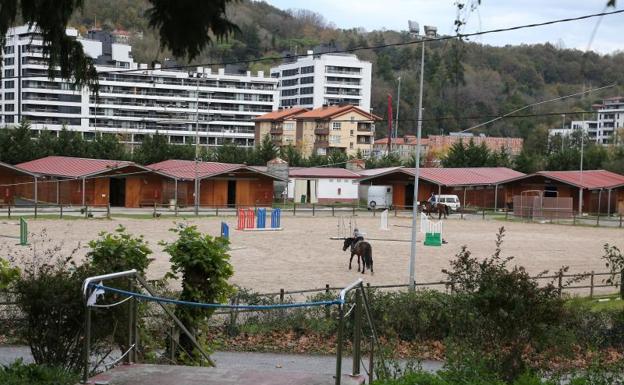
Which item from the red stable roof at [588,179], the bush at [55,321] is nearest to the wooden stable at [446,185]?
the red stable roof at [588,179]

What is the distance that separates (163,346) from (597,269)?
2070 cm

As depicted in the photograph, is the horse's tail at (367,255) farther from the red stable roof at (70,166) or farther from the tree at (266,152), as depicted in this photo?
the tree at (266,152)

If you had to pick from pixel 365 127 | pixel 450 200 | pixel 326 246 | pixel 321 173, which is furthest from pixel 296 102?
pixel 326 246

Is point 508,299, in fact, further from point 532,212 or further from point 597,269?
point 532,212

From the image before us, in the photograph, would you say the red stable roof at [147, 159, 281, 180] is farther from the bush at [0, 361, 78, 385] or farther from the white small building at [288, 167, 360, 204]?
the bush at [0, 361, 78, 385]

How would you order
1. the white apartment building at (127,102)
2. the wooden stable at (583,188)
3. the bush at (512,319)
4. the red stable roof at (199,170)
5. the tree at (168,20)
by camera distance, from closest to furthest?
the tree at (168,20), the bush at (512,319), the red stable roof at (199,170), the wooden stable at (583,188), the white apartment building at (127,102)

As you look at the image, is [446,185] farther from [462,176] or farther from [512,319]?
[512,319]

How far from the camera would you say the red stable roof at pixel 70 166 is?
51.4m

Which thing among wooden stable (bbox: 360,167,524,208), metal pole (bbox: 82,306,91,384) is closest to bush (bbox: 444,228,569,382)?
metal pole (bbox: 82,306,91,384)

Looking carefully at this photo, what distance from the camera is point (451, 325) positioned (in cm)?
1345

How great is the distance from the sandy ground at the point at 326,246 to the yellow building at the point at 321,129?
43.0m

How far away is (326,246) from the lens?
3281 cm

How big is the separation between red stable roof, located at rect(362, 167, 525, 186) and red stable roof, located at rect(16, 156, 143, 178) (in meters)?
19.1

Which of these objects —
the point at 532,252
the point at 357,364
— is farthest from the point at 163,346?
the point at 532,252
